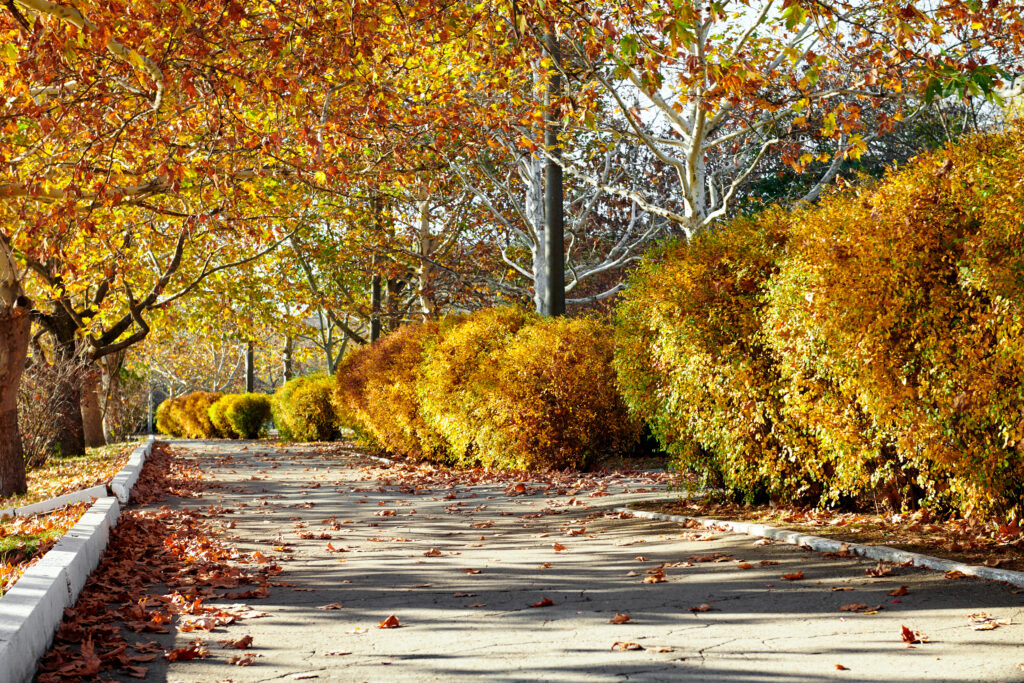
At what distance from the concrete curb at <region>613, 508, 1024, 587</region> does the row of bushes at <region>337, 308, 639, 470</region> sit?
4111 mm

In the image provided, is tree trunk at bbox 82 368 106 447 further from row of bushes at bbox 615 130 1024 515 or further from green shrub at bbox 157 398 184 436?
row of bushes at bbox 615 130 1024 515

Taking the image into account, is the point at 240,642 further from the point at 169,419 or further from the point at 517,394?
the point at 169,419

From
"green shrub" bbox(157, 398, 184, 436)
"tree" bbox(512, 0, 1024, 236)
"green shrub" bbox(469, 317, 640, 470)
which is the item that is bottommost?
"green shrub" bbox(157, 398, 184, 436)

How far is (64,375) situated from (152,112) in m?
10.1

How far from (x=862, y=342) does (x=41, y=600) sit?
19.0 feet

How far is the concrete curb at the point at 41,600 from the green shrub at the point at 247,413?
27873 mm

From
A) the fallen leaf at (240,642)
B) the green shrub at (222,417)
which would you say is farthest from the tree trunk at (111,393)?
the fallen leaf at (240,642)

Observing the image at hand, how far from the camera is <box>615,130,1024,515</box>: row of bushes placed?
19.8 feet

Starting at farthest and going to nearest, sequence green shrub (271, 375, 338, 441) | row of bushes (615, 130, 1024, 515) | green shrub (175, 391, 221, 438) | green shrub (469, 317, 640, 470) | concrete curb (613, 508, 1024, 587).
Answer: green shrub (175, 391, 221, 438)
green shrub (271, 375, 338, 441)
green shrub (469, 317, 640, 470)
row of bushes (615, 130, 1024, 515)
concrete curb (613, 508, 1024, 587)

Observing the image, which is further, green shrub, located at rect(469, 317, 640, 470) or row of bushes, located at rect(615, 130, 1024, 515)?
green shrub, located at rect(469, 317, 640, 470)

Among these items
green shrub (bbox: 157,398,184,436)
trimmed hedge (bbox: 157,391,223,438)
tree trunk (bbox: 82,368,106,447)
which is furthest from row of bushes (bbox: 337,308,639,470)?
green shrub (bbox: 157,398,184,436)

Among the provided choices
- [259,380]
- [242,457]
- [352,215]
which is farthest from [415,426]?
[259,380]

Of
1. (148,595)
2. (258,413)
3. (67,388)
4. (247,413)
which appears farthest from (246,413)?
(148,595)

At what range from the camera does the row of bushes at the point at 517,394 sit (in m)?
13.3
